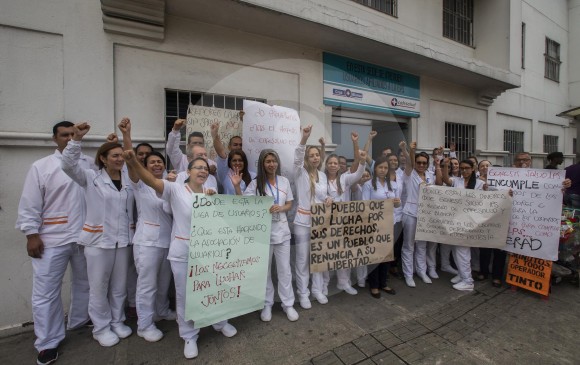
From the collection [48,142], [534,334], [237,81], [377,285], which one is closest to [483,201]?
[534,334]

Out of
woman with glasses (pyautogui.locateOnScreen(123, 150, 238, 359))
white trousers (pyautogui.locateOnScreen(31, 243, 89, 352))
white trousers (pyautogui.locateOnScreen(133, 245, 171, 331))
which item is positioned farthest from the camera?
white trousers (pyautogui.locateOnScreen(133, 245, 171, 331))

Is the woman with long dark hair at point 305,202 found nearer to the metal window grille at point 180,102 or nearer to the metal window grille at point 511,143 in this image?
the metal window grille at point 180,102

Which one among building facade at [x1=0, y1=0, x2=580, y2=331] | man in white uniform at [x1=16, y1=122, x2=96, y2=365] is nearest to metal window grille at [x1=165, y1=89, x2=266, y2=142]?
building facade at [x1=0, y1=0, x2=580, y2=331]

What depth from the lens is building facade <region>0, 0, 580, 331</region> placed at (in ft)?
9.97

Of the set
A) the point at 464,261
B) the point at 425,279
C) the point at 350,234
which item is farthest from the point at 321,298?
the point at 464,261

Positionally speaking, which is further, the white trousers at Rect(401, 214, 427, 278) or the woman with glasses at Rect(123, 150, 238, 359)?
the white trousers at Rect(401, 214, 427, 278)

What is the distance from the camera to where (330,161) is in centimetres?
343

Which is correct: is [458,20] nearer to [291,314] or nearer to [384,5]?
[384,5]

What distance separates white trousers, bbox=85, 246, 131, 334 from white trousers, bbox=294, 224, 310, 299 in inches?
73.5

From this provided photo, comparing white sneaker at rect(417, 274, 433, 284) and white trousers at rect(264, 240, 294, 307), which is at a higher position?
white trousers at rect(264, 240, 294, 307)

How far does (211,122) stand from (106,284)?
2189 mm

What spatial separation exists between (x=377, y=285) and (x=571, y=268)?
2.99 meters

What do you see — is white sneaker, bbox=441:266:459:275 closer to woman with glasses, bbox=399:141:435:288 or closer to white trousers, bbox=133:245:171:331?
woman with glasses, bbox=399:141:435:288

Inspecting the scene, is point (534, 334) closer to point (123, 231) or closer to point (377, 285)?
point (377, 285)
